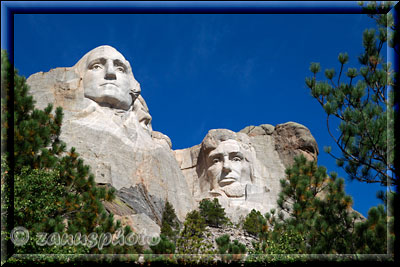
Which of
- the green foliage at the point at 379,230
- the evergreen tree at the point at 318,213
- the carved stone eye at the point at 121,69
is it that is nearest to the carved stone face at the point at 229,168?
the carved stone eye at the point at 121,69

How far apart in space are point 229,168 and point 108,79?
17.3ft

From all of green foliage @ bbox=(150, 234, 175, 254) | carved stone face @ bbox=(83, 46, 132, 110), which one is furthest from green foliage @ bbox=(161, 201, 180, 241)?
green foliage @ bbox=(150, 234, 175, 254)

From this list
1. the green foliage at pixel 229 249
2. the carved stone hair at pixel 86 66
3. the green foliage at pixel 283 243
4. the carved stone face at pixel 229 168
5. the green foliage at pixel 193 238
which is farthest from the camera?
the carved stone face at pixel 229 168

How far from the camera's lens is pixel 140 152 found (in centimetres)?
1891

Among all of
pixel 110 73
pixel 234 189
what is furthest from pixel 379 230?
pixel 234 189

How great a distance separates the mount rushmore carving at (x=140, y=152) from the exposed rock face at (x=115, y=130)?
3 centimetres

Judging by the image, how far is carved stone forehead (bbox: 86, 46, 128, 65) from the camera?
65.7 ft

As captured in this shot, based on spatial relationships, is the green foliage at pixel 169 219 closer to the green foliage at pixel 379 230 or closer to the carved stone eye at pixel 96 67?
the carved stone eye at pixel 96 67

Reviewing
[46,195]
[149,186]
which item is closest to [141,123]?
[149,186]

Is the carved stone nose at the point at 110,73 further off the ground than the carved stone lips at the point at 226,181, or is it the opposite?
the carved stone nose at the point at 110,73

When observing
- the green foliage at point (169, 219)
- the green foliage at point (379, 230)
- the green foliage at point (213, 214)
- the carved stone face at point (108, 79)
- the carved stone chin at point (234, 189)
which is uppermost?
the carved stone face at point (108, 79)

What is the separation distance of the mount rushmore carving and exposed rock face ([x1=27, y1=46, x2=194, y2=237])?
0.03 m

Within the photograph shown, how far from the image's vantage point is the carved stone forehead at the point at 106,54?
20.0 metres
